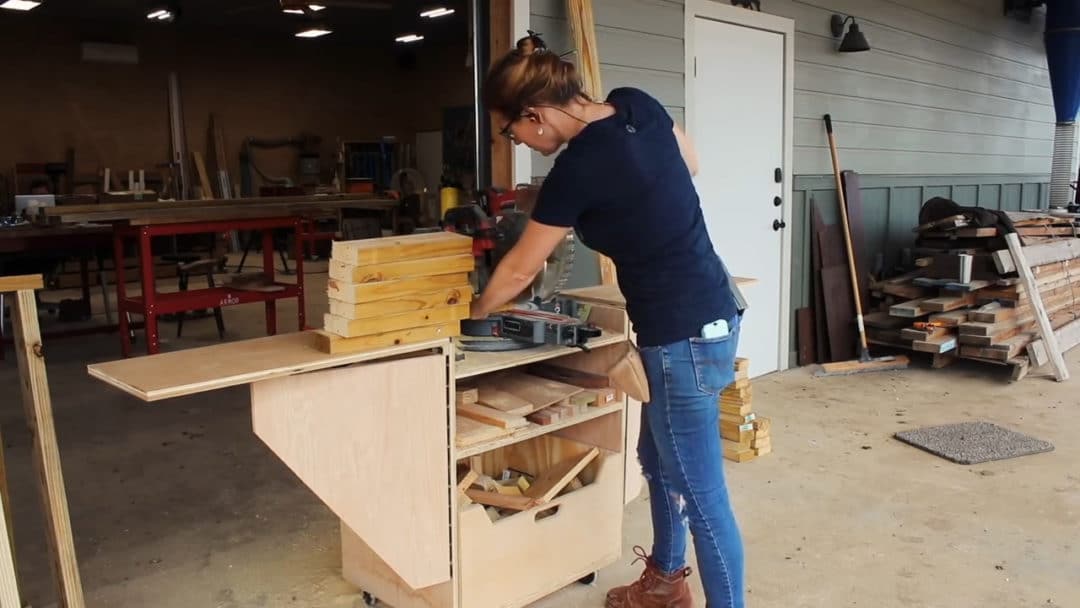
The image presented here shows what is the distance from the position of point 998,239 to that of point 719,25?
241 cm

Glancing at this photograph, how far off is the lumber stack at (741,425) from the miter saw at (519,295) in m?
1.64

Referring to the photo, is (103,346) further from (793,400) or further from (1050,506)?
(1050,506)

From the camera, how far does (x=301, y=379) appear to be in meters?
2.06

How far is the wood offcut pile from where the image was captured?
17.7ft

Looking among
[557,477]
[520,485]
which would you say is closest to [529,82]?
[557,477]

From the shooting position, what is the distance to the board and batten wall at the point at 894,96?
14.1 feet

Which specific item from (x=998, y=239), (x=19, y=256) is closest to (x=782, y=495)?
(x=998, y=239)

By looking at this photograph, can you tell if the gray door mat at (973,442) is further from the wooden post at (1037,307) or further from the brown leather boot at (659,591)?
the brown leather boot at (659,591)

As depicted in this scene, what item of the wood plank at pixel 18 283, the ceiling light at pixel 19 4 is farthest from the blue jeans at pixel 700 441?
the ceiling light at pixel 19 4

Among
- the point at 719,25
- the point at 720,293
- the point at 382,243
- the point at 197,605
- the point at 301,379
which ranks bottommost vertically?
the point at 197,605

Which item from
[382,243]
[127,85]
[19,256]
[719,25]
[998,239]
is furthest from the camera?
[127,85]

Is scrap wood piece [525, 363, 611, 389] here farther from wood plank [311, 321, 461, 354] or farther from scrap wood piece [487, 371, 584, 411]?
wood plank [311, 321, 461, 354]

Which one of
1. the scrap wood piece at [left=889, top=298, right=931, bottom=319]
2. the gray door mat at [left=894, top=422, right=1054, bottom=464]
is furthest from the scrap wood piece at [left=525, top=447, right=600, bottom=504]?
the scrap wood piece at [left=889, top=298, right=931, bottom=319]

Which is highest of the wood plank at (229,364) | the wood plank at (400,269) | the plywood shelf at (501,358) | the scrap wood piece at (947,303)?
the wood plank at (400,269)
